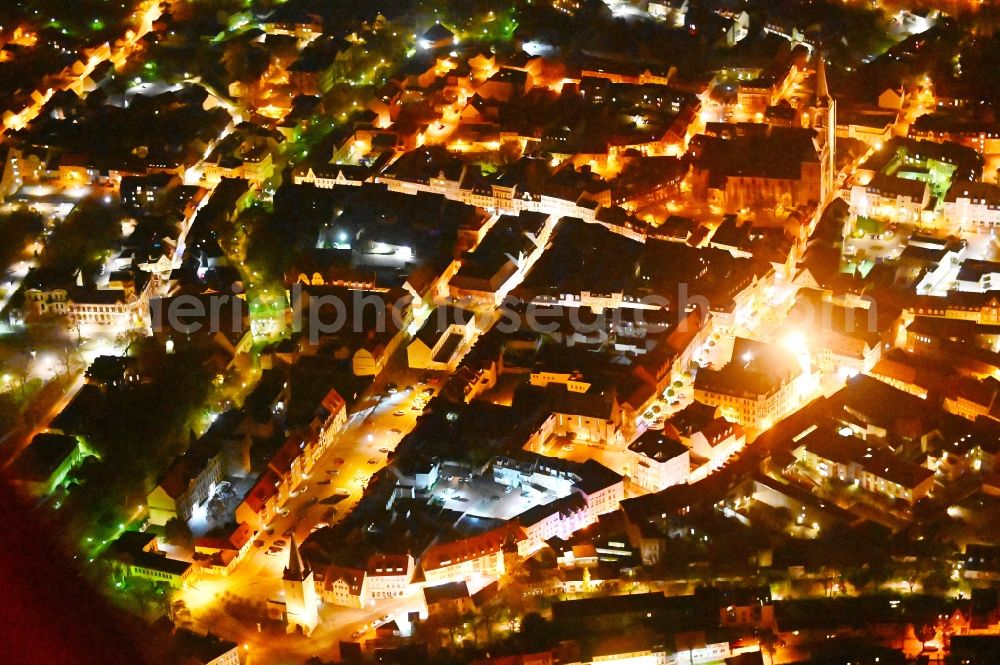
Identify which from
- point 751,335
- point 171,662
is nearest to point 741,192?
point 751,335

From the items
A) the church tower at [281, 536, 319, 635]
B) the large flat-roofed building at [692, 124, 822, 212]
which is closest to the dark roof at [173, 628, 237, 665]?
the church tower at [281, 536, 319, 635]

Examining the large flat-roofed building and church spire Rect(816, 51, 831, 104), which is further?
church spire Rect(816, 51, 831, 104)

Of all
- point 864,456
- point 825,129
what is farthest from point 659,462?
point 825,129

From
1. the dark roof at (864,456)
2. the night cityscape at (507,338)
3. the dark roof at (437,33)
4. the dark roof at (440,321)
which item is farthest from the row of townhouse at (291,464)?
the dark roof at (437,33)

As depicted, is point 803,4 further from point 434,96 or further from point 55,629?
point 55,629

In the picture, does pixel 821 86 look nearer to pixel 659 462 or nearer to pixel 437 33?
pixel 437 33

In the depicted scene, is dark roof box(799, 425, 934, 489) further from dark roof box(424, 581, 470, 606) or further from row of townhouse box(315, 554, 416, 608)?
row of townhouse box(315, 554, 416, 608)
